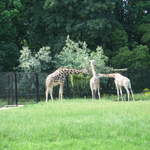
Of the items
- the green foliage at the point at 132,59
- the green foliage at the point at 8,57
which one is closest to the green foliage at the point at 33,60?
the green foliage at the point at 8,57

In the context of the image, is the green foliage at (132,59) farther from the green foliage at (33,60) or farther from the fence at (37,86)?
the green foliage at (33,60)

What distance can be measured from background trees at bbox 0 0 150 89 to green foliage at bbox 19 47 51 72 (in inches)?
32.0

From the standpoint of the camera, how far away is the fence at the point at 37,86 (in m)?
20.8

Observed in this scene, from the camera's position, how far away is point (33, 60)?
23781mm

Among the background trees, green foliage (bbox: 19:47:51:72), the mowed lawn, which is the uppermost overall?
the background trees

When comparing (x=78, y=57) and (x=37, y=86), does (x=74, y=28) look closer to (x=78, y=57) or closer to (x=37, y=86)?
(x=78, y=57)

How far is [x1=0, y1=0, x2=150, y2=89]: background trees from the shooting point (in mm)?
26875

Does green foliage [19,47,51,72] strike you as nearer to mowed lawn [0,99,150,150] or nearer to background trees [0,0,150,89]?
background trees [0,0,150,89]

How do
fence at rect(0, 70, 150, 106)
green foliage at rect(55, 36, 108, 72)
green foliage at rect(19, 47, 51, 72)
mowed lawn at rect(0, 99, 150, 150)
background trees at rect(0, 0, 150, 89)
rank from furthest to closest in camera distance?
background trees at rect(0, 0, 150, 89), green foliage at rect(19, 47, 51, 72), green foliage at rect(55, 36, 108, 72), fence at rect(0, 70, 150, 106), mowed lawn at rect(0, 99, 150, 150)

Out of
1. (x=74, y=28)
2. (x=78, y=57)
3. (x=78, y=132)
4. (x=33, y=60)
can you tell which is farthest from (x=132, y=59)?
(x=78, y=132)

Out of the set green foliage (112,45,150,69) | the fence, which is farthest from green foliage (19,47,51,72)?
green foliage (112,45,150,69)

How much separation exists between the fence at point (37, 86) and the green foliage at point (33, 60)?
2029 mm

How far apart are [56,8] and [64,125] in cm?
1985

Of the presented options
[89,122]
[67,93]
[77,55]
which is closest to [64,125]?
[89,122]
